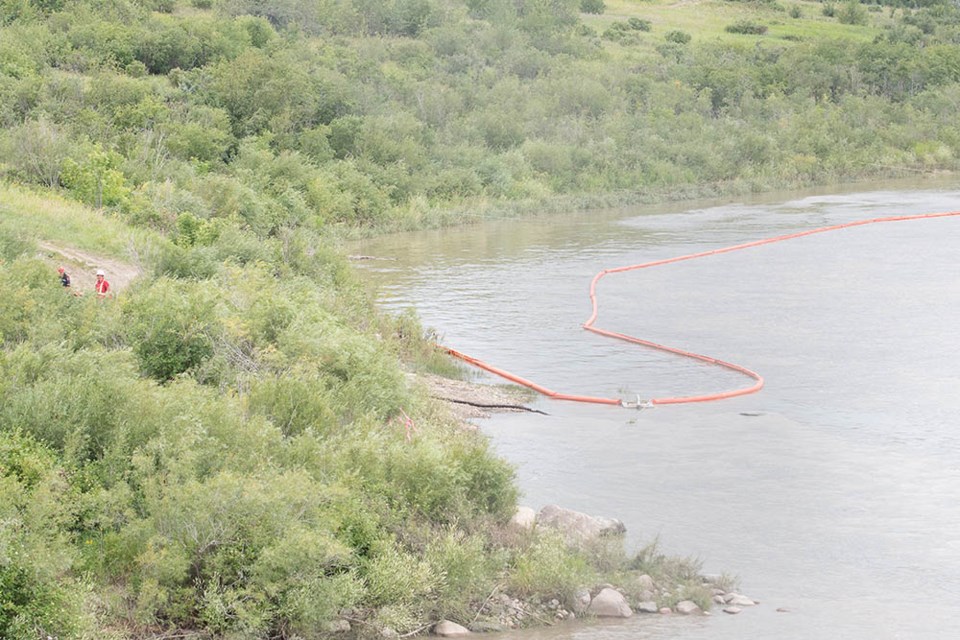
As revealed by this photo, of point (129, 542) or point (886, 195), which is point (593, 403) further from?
point (886, 195)

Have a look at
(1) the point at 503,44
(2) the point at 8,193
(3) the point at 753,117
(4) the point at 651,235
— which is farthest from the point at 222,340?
(1) the point at 503,44

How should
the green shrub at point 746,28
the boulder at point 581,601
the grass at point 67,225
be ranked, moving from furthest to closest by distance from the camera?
the green shrub at point 746,28, the grass at point 67,225, the boulder at point 581,601

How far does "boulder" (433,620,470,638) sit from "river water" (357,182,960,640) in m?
0.46

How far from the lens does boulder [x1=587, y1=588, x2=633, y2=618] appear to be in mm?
12477

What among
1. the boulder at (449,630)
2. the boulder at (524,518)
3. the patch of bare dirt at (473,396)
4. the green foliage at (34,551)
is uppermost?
the green foliage at (34,551)

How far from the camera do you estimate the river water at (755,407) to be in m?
13.7

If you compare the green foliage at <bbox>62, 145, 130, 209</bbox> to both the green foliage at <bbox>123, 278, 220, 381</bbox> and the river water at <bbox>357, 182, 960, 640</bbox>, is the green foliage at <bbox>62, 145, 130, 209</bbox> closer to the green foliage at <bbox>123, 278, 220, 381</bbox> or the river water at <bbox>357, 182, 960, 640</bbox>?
the river water at <bbox>357, 182, 960, 640</bbox>

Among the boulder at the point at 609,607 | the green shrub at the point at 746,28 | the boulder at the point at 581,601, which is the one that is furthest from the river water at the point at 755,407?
the green shrub at the point at 746,28

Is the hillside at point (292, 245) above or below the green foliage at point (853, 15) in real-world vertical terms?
below

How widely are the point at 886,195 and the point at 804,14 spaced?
4871 cm

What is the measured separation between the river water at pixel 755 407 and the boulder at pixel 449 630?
460 millimetres

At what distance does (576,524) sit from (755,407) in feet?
23.6

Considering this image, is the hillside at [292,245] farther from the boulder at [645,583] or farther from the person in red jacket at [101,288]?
the person in red jacket at [101,288]

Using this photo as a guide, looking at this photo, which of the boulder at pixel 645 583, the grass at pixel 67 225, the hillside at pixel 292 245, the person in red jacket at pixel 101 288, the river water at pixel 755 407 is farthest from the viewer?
the grass at pixel 67 225
